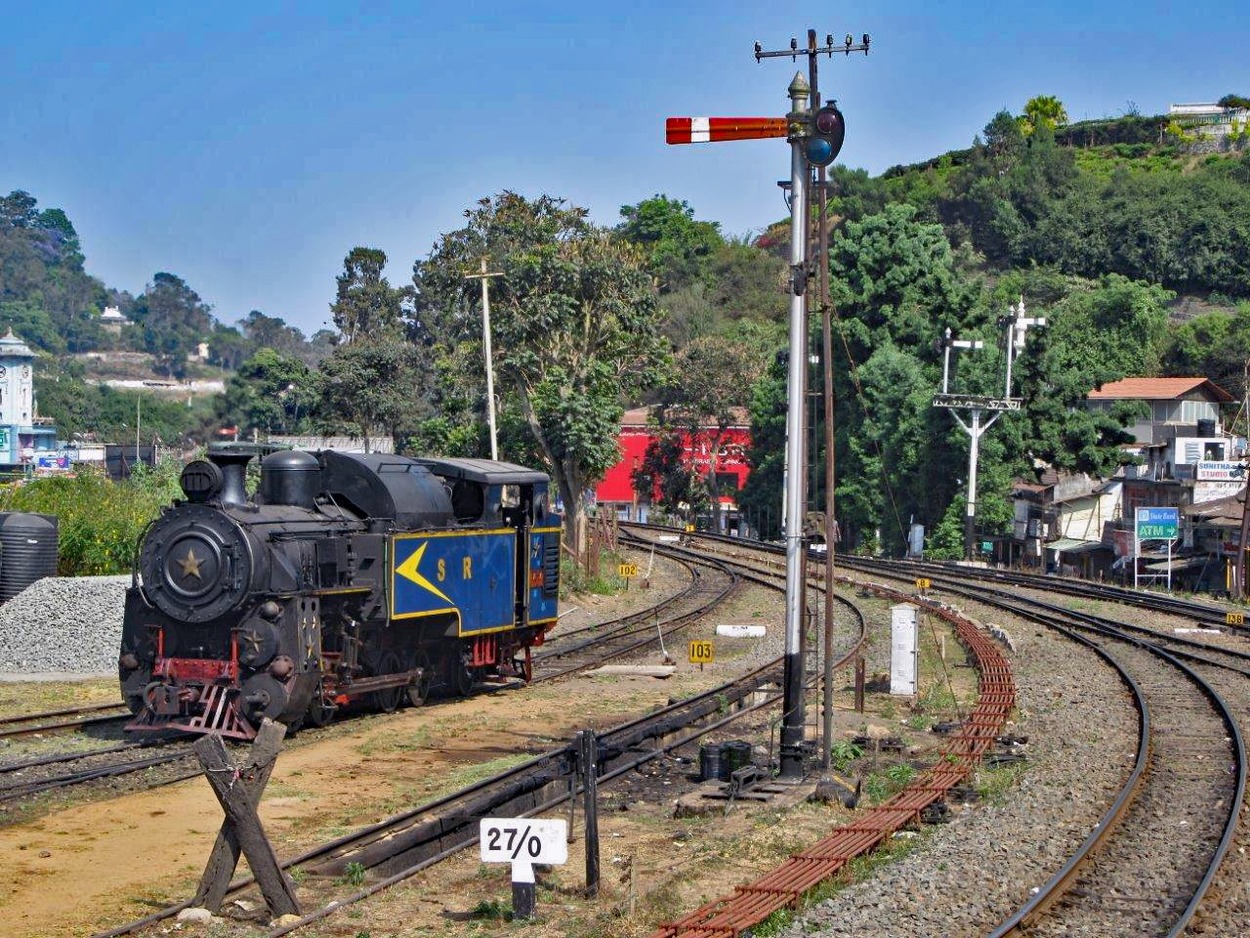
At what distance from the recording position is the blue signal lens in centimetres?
1534

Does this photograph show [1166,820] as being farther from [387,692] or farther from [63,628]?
[63,628]

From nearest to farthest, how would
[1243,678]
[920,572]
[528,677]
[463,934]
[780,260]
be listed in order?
[463,934]
[528,677]
[1243,678]
[920,572]
[780,260]

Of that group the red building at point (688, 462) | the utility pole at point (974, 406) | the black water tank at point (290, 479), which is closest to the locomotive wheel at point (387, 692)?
the black water tank at point (290, 479)

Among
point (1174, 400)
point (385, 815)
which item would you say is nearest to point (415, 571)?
point (385, 815)

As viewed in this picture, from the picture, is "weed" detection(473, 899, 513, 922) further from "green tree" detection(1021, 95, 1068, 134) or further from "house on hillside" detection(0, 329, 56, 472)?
"green tree" detection(1021, 95, 1068, 134)

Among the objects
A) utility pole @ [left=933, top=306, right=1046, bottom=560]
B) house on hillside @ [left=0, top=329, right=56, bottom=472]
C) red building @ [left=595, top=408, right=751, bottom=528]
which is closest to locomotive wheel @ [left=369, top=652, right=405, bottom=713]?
utility pole @ [left=933, top=306, right=1046, bottom=560]

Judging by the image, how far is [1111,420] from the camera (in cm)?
6078

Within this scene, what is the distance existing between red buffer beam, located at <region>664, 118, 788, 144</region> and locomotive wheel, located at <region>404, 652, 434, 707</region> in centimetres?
905

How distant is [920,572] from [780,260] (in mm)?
82152

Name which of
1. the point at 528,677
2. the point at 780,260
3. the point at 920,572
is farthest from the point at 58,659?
the point at 780,260

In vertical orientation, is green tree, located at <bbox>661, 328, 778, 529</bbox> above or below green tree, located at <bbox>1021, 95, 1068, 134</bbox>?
below

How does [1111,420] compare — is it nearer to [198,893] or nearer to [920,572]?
[920,572]

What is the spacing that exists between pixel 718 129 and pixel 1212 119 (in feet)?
554

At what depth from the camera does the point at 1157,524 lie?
4416 cm
